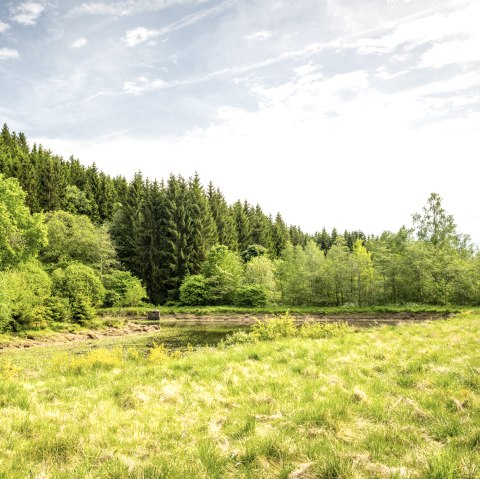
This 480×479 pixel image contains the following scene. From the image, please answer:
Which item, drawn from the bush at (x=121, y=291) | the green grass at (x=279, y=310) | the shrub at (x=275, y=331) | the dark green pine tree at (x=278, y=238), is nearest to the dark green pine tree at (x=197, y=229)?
the bush at (x=121, y=291)

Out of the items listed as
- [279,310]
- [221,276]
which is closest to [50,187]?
[221,276]

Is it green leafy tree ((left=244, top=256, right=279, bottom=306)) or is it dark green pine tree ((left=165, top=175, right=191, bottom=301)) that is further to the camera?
dark green pine tree ((left=165, top=175, right=191, bottom=301))

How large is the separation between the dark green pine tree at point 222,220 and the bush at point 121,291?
27.3 meters

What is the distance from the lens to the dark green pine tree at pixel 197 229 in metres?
68.4

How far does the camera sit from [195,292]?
2346 inches

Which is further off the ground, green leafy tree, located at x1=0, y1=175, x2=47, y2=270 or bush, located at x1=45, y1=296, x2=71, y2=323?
green leafy tree, located at x1=0, y1=175, x2=47, y2=270

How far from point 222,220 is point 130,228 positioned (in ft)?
69.8

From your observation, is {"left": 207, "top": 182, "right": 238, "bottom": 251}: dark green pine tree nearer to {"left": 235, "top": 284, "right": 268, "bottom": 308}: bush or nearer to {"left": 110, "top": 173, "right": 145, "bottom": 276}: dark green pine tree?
{"left": 110, "top": 173, "right": 145, "bottom": 276}: dark green pine tree

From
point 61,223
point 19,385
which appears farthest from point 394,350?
point 61,223

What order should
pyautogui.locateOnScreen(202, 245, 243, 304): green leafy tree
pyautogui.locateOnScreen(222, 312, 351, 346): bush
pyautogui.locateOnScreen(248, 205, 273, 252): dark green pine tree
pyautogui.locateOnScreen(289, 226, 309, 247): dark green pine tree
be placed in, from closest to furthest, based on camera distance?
pyautogui.locateOnScreen(222, 312, 351, 346): bush → pyautogui.locateOnScreen(202, 245, 243, 304): green leafy tree → pyautogui.locateOnScreen(248, 205, 273, 252): dark green pine tree → pyautogui.locateOnScreen(289, 226, 309, 247): dark green pine tree

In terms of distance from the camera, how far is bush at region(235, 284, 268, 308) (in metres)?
57.5

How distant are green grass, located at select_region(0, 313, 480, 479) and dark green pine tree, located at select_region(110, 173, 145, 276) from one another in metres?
60.5

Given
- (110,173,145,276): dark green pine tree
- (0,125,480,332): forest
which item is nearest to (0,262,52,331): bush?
(0,125,480,332): forest

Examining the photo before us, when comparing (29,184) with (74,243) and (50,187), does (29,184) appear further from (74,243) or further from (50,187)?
(74,243)
